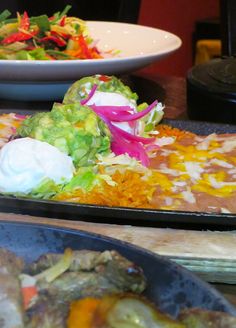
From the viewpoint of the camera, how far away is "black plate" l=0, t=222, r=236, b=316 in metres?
0.65

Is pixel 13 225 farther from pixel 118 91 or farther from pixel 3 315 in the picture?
pixel 118 91

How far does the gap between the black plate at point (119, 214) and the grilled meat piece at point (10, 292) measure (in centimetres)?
45

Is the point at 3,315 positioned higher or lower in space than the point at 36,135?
higher

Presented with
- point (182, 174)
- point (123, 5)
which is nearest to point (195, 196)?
point (182, 174)

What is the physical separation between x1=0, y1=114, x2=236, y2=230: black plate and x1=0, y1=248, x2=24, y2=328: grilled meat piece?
1.46 feet

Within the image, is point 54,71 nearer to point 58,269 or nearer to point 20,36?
point 20,36

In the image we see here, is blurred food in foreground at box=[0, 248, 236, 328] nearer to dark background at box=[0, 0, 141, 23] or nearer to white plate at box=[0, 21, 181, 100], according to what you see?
white plate at box=[0, 21, 181, 100]

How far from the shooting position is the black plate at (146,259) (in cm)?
65

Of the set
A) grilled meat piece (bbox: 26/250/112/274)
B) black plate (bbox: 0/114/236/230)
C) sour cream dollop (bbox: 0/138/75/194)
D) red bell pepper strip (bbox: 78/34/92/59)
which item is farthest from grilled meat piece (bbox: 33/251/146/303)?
red bell pepper strip (bbox: 78/34/92/59)

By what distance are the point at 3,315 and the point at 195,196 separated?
71 centimetres

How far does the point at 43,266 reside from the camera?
2.27 ft

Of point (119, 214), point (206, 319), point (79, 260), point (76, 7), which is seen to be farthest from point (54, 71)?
point (76, 7)

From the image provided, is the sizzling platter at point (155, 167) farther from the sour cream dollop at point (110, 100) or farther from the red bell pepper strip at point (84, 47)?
the red bell pepper strip at point (84, 47)

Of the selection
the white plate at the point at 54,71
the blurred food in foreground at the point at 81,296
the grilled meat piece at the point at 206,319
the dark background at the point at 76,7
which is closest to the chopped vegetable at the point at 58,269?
the blurred food in foreground at the point at 81,296
